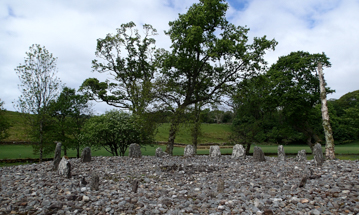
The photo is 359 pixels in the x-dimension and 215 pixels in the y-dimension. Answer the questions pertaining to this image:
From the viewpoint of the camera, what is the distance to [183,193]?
9.41 metres

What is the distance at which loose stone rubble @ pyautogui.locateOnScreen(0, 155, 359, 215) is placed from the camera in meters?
7.46

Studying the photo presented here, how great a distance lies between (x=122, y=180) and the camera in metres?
11.3

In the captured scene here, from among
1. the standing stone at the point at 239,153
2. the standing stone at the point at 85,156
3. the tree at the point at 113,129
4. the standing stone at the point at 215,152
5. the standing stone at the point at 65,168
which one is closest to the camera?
the standing stone at the point at 65,168

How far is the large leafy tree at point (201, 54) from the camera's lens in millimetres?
21062

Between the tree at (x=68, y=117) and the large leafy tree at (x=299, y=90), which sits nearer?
the tree at (x=68, y=117)

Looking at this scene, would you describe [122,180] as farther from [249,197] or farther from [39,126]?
[39,126]

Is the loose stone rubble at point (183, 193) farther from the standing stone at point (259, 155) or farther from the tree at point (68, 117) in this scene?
the tree at point (68, 117)

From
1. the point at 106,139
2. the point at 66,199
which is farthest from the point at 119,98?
the point at 66,199

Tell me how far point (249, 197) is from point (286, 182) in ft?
9.11

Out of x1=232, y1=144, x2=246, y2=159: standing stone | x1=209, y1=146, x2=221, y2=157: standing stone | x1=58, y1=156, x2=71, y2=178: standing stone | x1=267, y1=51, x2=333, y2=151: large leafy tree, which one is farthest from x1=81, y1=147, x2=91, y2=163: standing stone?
x1=267, y1=51, x2=333, y2=151: large leafy tree

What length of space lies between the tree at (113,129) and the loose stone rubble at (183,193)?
6.98m

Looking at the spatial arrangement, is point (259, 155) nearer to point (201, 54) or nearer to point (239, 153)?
point (239, 153)

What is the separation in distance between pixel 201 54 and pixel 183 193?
54.2 feet

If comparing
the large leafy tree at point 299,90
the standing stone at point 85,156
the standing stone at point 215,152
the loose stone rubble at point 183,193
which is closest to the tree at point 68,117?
the standing stone at point 85,156
